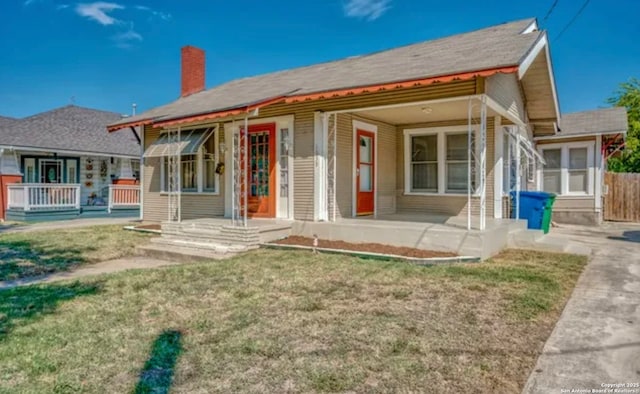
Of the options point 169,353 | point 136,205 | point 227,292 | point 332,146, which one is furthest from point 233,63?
point 169,353

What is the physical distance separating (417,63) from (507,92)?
2.57 meters

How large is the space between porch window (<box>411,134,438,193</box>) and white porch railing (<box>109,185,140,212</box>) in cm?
1302

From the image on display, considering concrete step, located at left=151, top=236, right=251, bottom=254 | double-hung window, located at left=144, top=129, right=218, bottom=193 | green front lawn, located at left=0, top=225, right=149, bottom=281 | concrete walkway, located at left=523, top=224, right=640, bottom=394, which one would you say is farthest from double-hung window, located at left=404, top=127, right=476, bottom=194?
green front lawn, located at left=0, top=225, right=149, bottom=281

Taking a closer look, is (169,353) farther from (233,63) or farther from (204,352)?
(233,63)

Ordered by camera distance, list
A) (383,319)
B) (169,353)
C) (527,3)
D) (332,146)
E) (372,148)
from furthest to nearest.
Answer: (527,3)
(372,148)
(332,146)
(383,319)
(169,353)

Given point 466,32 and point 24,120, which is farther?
point 24,120

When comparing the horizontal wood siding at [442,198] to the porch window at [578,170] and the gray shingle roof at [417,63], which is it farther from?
the porch window at [578,170]

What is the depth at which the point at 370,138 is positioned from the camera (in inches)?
415

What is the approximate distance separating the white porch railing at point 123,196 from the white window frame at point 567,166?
16.7 m

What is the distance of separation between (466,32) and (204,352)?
10315 mm

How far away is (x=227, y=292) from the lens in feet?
16.9

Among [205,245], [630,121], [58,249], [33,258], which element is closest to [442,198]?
[205,245]

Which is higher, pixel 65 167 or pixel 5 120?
pixel 5 120

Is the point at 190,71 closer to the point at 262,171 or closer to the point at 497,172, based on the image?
the point at 262,171
